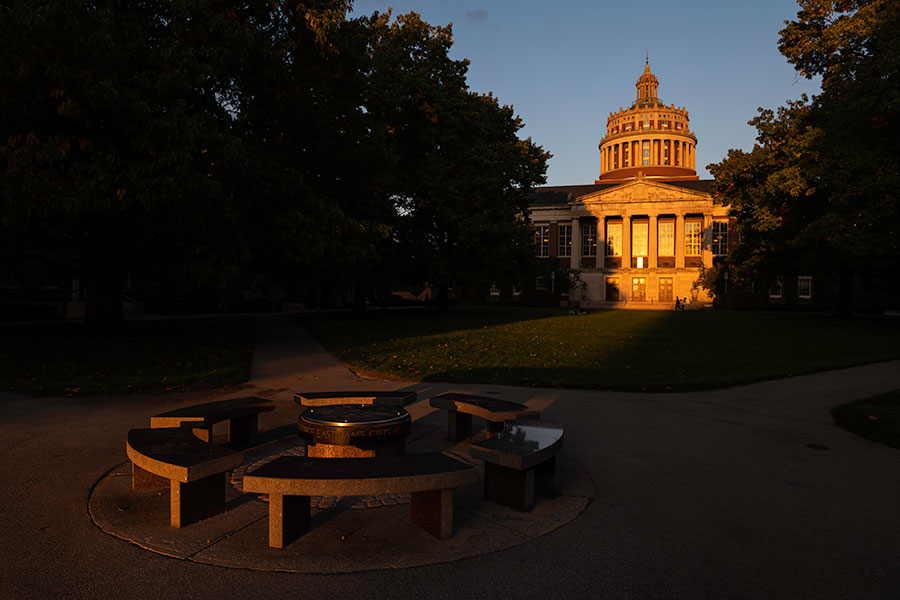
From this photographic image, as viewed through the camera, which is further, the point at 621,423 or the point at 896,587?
the point at 621,423

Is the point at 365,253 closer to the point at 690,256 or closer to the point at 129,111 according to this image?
the point at 129,111

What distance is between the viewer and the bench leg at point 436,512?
12.4 ft

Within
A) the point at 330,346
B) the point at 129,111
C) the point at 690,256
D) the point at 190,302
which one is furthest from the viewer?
the point at 690,256

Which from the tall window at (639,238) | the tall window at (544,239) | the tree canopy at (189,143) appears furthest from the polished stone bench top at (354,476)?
the tall window at (544,239)

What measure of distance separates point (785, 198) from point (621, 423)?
27.1 m

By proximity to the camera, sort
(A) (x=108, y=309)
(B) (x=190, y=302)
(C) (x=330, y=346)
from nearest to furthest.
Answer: (C) (x=330, y=346)
(A) (x=108, y=309)
(B) (x=190, y=302)

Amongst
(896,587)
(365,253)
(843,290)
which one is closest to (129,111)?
(365,253)

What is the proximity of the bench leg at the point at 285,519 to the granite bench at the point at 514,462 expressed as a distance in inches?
51.7

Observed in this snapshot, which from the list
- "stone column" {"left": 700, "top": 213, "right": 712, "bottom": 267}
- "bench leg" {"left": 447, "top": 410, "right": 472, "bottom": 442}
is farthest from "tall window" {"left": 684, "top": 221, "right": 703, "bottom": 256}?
"bench leg" {"left": 447, "top": 410, "right": 472, "bottom": 442}

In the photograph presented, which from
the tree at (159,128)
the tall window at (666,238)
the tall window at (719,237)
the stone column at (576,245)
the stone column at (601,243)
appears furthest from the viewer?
the stone column at (576,245)

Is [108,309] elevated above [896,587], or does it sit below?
above

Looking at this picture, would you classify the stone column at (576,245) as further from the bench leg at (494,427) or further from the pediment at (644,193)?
the bench leg at (494,427)

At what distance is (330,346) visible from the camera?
54.6 ft

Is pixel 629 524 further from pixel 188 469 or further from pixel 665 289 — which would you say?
pixel 665 289
